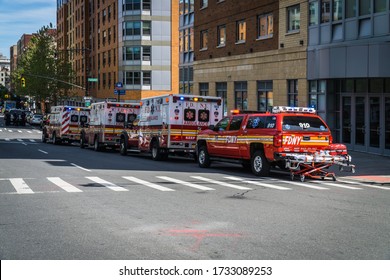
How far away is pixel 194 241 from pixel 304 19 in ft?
73.5

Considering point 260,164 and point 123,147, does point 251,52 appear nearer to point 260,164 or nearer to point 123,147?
point 123,147

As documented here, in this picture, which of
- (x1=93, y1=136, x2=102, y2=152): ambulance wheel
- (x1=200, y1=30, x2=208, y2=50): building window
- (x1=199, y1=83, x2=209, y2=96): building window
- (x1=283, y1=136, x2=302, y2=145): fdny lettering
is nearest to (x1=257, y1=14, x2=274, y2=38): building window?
(x1=200, y1=30, x2=208, y2=50): building window

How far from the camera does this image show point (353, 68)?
25000 millimetres

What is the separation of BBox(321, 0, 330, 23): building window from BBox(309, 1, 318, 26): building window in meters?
0.48

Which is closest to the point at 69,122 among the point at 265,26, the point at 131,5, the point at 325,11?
the point at 265,26

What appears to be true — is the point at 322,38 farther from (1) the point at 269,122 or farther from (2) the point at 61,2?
(2) the point at 61,2

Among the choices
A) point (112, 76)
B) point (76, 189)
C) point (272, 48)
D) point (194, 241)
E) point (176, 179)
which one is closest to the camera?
point (194, 241)

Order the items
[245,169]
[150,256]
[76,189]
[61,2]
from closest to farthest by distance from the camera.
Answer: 1. [150,256]
2. [76,189]
3. [245,169]
4. [61,2]

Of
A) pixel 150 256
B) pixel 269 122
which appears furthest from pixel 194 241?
pixel 269 122

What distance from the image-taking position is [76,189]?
1424 cm

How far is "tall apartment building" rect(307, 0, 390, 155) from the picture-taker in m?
24.0

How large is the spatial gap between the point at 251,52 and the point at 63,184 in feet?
66.1

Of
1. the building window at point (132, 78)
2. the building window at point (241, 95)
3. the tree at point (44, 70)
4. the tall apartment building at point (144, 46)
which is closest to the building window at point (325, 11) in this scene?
the building window at point (241, 95)

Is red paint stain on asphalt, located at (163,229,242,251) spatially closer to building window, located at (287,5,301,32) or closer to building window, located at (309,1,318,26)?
building window, located at (309,1,318,26)
